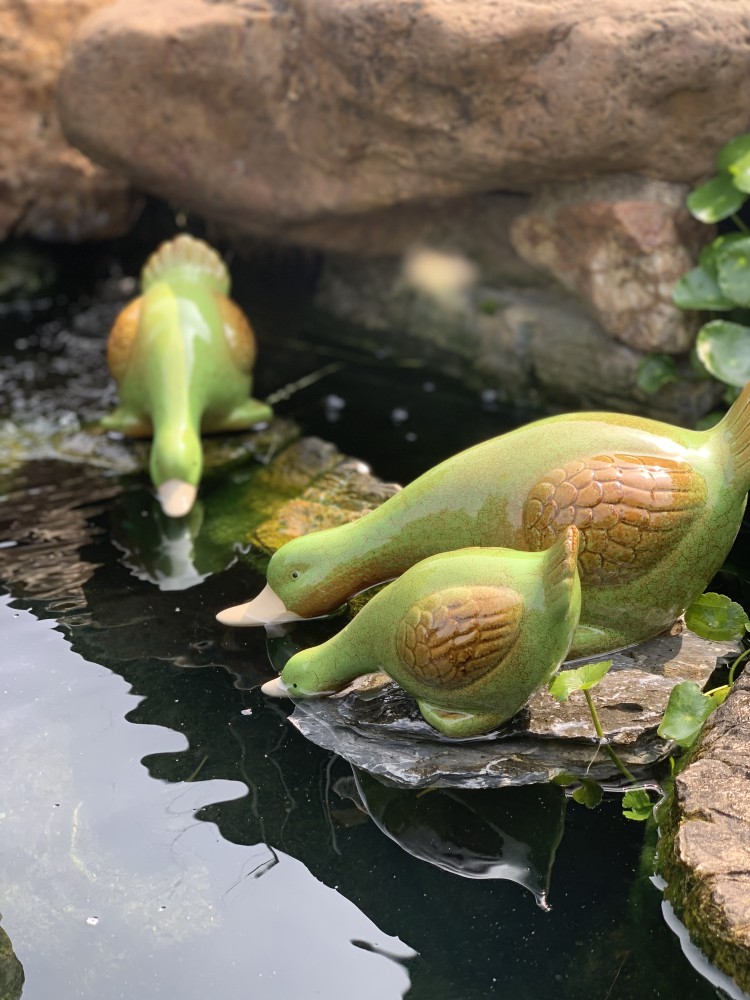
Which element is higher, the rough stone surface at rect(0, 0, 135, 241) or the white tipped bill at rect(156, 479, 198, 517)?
the rough stone surface at rect(0, 0, 135, 241)

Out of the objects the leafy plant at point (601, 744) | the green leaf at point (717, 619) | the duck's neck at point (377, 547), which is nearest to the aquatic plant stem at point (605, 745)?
the leafy plant at point (601, 744)

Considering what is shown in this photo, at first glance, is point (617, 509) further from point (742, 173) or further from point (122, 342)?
point (122, 342)

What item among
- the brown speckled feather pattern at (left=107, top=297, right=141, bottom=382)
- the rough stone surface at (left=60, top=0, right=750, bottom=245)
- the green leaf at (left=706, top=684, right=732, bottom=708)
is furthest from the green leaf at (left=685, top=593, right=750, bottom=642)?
the brown speckled feather pattern at (left=107, top=297, right=141, bottom=382)

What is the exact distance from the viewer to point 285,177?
14.3 feet

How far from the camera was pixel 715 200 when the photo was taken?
366 cm

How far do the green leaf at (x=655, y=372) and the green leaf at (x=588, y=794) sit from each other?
189 centimetres

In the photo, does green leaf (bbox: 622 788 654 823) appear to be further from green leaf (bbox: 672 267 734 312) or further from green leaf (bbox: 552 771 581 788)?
green leaf (bbox: 672 267 734 312)

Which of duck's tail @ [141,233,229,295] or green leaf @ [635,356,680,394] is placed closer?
green leaf @ [635,356,680,394]

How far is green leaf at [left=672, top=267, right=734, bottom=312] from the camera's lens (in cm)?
367

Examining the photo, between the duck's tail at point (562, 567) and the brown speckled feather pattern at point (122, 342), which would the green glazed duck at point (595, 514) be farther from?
the brown speckled feather pattern at point (122, 342)

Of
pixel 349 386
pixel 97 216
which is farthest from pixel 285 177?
pixel 97 216

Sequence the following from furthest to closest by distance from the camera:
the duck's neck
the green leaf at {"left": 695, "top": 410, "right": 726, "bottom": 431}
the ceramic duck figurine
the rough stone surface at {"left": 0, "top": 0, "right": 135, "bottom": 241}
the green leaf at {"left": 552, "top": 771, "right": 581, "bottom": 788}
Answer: the rough stone surface at {"left": 0, "top": 0, "right": 135, "bottom": 241}, the green leaf at {"left": 695, "top": 410, "right": 726, "bottom": 431}, the ceramic duck figurine, the duck's neck, the green leaf at {"left": 552, "top": 771, "right": 581, "bottom": 788}

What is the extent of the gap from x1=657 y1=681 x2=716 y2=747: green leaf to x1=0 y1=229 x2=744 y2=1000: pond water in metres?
0.22

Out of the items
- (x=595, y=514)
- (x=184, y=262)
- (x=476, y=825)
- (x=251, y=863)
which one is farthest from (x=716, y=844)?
(x=184, y=262)
